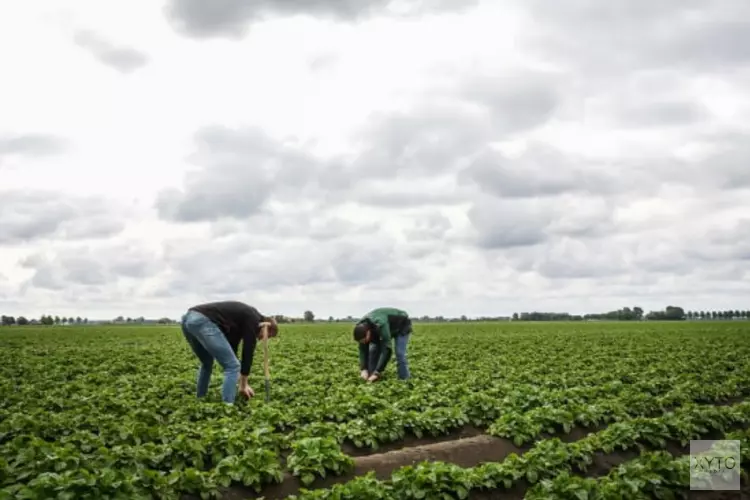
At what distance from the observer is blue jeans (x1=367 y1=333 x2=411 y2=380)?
14.5 m

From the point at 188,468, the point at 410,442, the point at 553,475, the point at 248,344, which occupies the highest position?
the point at 248,344

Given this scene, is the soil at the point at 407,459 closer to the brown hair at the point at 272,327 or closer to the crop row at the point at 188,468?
the crop row at the point at 188,468

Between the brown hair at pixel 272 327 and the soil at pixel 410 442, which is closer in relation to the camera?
the soil at pixel 410 442

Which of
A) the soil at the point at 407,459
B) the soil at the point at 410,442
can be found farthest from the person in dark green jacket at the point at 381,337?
the soil at the point at 407,459

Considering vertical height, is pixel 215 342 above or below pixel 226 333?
below

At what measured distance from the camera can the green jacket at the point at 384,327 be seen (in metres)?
13.5

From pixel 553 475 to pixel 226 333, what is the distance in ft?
19.0

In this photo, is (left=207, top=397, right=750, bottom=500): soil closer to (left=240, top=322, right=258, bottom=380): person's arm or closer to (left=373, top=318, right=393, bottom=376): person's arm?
(left=240, top=322, right=258, bottom=380): person's arm

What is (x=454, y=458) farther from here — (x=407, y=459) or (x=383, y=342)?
(x=383, y=342)

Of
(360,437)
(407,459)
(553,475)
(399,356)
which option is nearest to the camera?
(553,475)

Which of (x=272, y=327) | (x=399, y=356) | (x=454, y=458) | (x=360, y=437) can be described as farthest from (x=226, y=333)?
(x=399, y=356)

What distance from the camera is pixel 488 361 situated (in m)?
22.6

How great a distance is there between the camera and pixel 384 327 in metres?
13.4

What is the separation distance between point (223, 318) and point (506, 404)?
568cm
